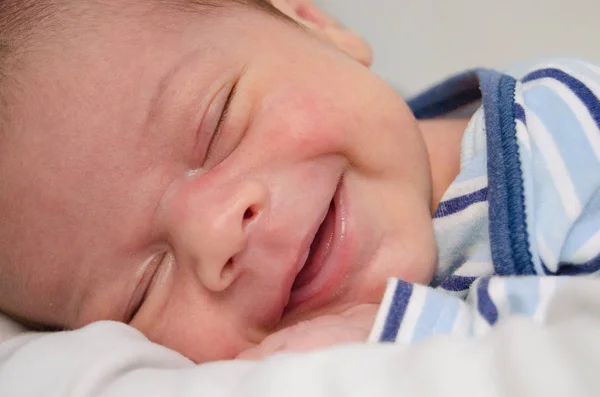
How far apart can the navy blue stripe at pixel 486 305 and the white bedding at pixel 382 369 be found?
0.06 meters

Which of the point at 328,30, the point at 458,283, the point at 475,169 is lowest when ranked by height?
the point at 458,283

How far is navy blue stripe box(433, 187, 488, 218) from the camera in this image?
749mm

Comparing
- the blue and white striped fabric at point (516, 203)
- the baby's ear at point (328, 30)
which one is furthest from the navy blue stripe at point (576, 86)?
the baby's ear at point (328, 30)

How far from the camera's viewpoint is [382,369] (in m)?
0.42

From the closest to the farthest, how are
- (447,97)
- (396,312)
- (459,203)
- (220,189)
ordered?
1. (396,312)
2. (220,189)
3. (459,203)
4. (447,97)

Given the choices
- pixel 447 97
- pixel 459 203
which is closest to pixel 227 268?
pixel 459 203

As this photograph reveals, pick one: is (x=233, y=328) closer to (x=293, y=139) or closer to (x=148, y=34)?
(x=293, y=139)

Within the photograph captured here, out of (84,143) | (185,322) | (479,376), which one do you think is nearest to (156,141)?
(84,143)

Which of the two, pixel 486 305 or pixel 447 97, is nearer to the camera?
pixel 486 305

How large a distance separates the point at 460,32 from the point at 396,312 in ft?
2.75

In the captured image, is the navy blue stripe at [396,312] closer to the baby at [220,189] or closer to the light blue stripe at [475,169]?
the baby at [220,189]

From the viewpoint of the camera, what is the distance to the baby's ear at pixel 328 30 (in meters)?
0.92

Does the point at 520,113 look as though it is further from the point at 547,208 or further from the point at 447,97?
the point at 447,97

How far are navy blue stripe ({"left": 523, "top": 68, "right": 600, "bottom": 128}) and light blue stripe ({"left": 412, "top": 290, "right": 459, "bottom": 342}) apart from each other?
0.32m
